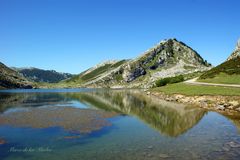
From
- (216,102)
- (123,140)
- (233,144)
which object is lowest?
(123,140)

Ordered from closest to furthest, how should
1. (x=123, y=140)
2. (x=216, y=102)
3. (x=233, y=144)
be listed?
(x=233, y=144) → (x=123, y=140) → (x=216, y=102)

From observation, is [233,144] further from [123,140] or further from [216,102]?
[216,102]

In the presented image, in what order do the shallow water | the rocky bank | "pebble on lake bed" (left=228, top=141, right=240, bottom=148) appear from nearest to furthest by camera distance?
the shallow water < "pebble on lake bed" (left=228, top=141, right=240, bottom=148) < the rocky bank

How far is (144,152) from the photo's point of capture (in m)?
26.6

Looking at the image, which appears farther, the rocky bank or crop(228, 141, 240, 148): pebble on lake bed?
the rocky bank

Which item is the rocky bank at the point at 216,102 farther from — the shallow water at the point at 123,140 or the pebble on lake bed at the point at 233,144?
the pebble on lake bed at the point at 233,144

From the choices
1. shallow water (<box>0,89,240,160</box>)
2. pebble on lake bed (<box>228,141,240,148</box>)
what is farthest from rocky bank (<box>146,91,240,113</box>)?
pebble on lake bed (<box>228,141,240,148</box>)

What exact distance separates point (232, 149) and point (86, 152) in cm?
1659

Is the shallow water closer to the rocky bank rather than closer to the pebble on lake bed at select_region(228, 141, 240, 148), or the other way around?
the pebble on lake bed at select_region(228, 141, 240, 148)

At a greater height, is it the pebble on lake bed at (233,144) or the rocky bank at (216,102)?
the rocky bank at (216,102)

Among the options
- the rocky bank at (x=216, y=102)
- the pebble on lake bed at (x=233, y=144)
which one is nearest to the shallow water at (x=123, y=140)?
the pebble on lake bed at (x=233, y=144)

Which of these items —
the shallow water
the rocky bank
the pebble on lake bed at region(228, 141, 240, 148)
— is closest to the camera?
the shallow water

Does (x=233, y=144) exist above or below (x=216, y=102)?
below

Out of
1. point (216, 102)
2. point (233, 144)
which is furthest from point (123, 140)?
point (216, 102)
